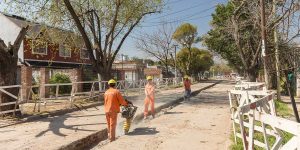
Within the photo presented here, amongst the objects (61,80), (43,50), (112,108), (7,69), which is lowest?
(112,108)

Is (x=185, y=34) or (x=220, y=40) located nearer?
(x=220, y=40)

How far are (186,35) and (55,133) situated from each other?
1962 inches

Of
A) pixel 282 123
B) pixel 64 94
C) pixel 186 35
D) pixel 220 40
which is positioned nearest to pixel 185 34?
pixel 186 35

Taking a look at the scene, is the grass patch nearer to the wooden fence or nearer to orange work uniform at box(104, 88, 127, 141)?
orange work uniform at box(104, 88, 127, 141)

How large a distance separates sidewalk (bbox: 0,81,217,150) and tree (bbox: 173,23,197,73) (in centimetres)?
4562

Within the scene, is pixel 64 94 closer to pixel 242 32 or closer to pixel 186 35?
pixel 242 32

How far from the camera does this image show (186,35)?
59.1m

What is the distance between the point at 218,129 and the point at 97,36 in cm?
1430

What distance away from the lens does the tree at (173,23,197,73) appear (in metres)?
58.5

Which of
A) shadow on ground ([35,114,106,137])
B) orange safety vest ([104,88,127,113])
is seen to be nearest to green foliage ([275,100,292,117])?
orange safety vest ([104,88,127,113])

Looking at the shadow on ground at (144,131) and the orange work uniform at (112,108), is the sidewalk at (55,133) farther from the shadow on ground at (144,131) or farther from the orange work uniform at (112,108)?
the shadow on ground at (144,131)

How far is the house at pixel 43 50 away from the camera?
78.3 feet

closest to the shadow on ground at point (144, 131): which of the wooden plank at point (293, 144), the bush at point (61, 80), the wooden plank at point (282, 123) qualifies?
the wooden plank at point (282, 123)

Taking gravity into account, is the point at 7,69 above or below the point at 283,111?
above
